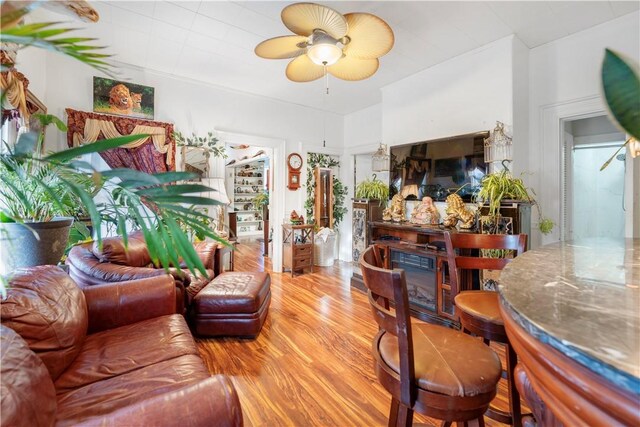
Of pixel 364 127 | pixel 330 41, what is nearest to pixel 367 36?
pixel 330 41

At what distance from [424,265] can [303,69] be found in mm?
2272

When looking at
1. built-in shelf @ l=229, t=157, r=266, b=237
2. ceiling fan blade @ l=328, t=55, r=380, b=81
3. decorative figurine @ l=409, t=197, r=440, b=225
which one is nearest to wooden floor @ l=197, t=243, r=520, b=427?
decorative figurine @ l=409, t=197, r=440, b=225

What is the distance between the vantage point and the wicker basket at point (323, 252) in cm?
518

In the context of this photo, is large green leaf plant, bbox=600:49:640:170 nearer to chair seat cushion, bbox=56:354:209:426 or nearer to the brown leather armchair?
chair seat cushion, bbox=56:354:209:426

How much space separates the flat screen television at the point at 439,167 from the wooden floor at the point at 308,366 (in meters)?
1.58

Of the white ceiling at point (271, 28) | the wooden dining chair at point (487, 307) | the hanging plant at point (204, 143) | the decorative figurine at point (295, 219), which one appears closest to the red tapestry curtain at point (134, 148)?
the hanging plant at point (204, 143)

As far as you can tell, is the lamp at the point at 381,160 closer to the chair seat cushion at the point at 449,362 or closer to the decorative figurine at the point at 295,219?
the decorative figurine at the point at 295,219

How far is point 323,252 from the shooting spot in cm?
521

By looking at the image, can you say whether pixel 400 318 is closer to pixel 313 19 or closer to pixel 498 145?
pixel 313 19

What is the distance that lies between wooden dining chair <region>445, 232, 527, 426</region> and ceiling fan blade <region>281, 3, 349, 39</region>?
155 cm

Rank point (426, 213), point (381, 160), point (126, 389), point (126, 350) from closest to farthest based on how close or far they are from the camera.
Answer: point (126, 389), point (126, 350), point (426, 213), point (381, 160)

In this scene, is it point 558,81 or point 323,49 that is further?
point 558,81

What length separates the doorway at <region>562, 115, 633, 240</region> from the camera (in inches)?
129

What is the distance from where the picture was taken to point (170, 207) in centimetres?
72
